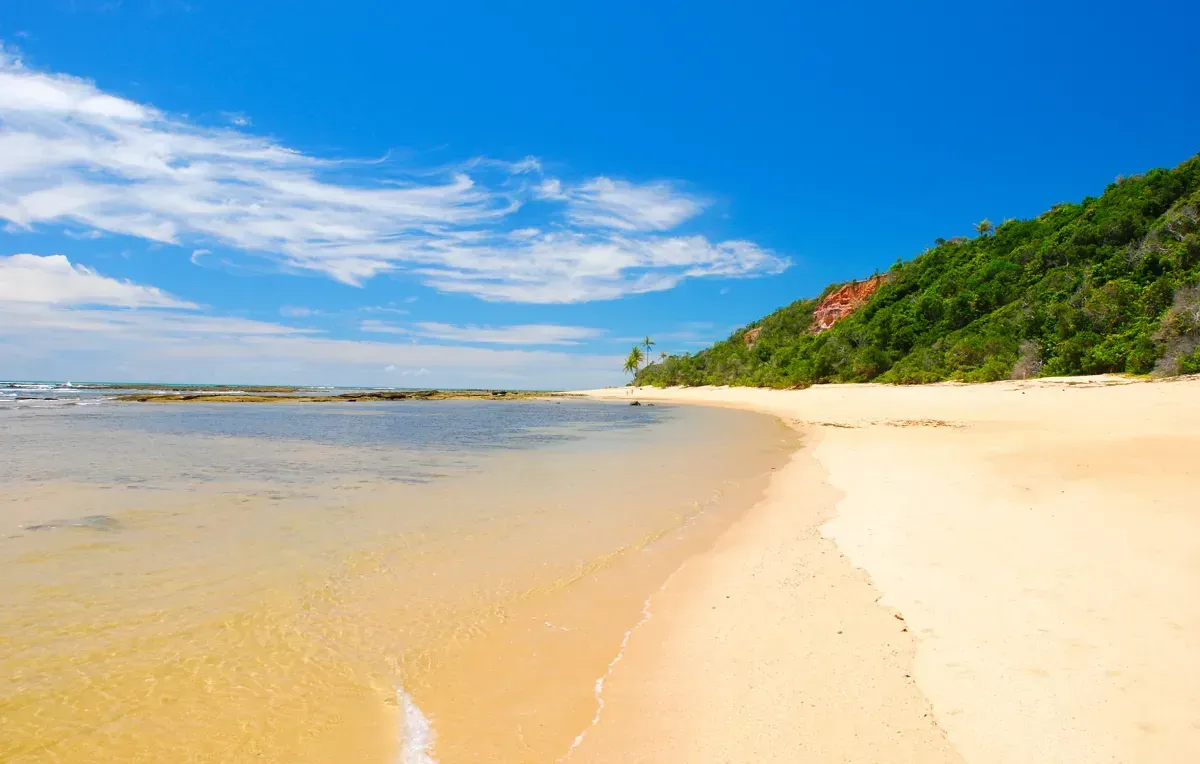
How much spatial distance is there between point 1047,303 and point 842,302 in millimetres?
43434

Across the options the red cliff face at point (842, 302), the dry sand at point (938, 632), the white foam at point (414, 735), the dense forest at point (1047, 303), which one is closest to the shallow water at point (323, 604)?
the white foam at point (414, 735)

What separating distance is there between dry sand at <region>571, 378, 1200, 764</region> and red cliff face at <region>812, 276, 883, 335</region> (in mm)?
71188

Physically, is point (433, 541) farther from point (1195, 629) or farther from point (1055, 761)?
point (1195, 629)

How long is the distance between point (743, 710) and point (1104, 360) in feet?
108

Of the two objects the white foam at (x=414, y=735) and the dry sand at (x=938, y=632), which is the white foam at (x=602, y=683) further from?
the white foam at (x=414, y=735)

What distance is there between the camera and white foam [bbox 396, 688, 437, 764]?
3.52m

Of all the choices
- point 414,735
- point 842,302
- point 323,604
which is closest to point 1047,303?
point 842,302

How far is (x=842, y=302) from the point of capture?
79500 mm

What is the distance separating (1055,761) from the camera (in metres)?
2.99

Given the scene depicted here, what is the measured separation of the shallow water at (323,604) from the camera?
3832 mm

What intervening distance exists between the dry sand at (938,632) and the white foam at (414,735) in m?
0.97

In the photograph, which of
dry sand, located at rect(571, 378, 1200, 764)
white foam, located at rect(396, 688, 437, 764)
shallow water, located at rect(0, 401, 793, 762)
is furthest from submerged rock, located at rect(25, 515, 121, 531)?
dry sand, located at rect(571, 378, 1200, 764)

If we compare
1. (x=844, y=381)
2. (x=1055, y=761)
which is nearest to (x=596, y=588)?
(x=1055, y=761)

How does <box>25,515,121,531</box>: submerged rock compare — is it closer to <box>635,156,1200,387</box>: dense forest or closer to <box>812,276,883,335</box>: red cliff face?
<box>635,156,1200,387</box>: dense forest
